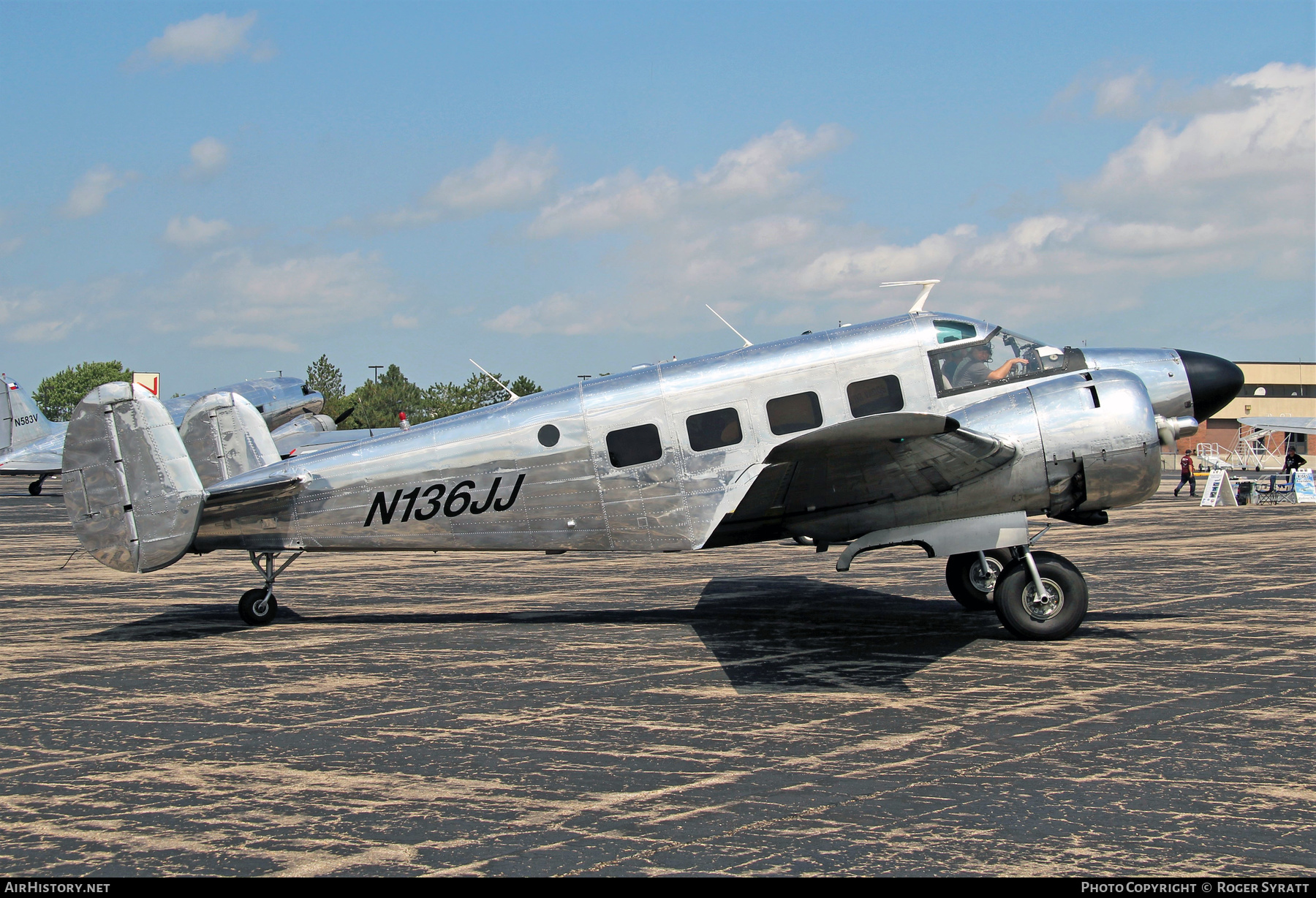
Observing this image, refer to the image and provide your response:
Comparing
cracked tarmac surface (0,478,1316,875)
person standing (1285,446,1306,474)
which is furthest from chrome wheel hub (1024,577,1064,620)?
person standing (1285,446,1306,474)

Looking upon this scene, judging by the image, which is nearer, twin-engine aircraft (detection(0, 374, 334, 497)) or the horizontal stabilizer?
the horizontal stabilizer

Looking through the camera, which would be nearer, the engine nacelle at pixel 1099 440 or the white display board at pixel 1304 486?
the engine nacelle at pixel 1099 440

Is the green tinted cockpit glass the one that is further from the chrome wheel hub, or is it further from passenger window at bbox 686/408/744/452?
the chrome wheel hub

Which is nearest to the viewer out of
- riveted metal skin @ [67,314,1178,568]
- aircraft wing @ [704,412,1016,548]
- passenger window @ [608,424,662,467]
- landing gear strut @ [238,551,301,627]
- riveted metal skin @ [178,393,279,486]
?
aircraft wing @ [704,412,1016,548]

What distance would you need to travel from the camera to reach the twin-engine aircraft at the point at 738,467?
33.0ft

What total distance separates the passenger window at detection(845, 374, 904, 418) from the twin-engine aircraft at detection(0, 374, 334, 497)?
19.4 m

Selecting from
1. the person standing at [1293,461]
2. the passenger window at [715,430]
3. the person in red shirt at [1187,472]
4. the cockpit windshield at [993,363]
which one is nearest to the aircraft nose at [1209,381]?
the cockpit windshield at [993,363]

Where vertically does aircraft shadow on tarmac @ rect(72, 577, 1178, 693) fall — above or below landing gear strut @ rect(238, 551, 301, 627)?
below

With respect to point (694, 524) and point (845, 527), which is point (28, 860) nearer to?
point (694, 524)

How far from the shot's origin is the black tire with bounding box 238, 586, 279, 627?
12.3 metres

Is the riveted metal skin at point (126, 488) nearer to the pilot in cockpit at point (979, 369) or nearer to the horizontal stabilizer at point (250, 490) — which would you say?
the horizontal stabilizer at point (250, 490)

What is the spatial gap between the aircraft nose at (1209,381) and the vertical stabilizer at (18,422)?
5289 cm

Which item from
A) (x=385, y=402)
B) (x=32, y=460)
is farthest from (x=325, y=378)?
(x=32, y=460)

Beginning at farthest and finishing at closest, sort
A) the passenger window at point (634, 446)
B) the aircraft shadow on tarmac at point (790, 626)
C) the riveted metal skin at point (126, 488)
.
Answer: the riveted metal skin at point (126, 488) → the passenger window at point (634, 446) → the aircraft shadow on tarmac at point (790, 626)
